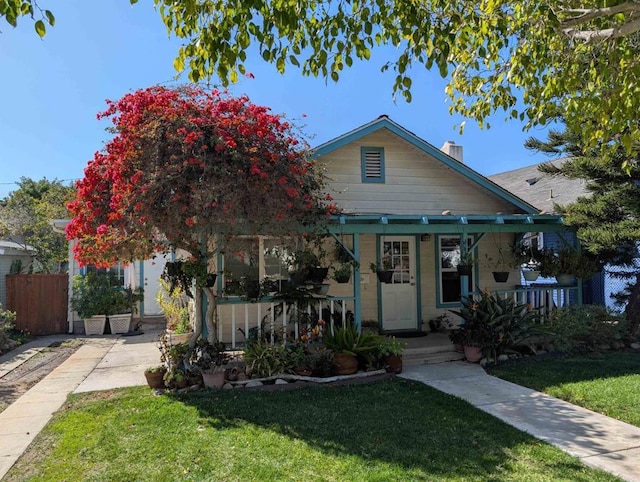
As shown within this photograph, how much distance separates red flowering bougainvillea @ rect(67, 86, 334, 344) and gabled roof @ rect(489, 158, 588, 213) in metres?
7.75

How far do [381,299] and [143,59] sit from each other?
20.8ft

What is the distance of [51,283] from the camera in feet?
38.4

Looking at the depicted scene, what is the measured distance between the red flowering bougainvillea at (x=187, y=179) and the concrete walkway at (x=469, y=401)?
77.9 inches

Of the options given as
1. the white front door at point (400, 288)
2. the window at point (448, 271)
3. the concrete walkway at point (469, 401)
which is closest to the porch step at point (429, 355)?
the concrete walkway at point (469, 401)

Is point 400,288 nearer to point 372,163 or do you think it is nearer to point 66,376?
point 372,163

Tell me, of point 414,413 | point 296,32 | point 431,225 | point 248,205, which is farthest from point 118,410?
point 431,225

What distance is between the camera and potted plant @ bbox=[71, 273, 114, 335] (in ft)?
37.2

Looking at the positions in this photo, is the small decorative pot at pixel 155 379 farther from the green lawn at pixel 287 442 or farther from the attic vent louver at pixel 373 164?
the attic vent louver at pixel 373 164

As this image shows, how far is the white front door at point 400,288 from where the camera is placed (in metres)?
9.94

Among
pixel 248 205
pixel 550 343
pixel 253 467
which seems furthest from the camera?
pixel 550 343

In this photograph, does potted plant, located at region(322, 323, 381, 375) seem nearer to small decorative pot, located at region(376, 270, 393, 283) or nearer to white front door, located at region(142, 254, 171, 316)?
small decorative pot, located at region(376, 270, 393, 283)

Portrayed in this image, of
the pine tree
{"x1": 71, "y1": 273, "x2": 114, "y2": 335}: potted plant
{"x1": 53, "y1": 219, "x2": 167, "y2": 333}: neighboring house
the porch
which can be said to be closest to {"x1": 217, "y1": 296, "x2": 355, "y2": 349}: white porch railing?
the porch

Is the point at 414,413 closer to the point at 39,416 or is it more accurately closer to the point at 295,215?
the point at 295,215

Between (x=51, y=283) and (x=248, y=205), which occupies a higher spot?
(x=248, y=205)
